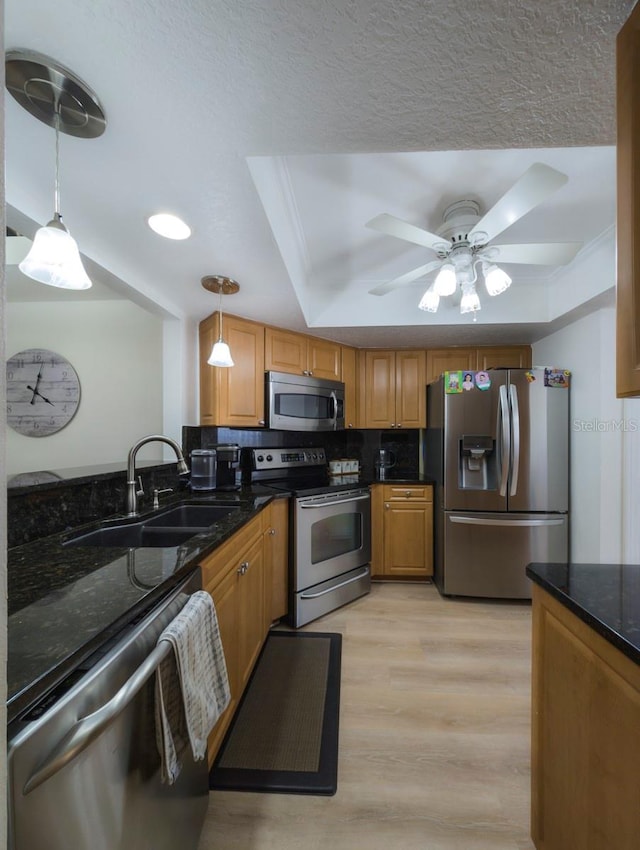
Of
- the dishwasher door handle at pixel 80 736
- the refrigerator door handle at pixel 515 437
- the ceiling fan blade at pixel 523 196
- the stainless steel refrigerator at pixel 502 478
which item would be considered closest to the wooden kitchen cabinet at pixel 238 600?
the dishwasher door handle at pixel 80 736

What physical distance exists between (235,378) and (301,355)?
0.68m

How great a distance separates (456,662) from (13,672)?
2.08 m

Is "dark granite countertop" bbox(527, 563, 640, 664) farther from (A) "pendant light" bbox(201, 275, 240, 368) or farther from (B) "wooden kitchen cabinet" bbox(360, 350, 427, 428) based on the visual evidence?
(B) "wooden kitchen cabinet" bbox(360, 350, 427, 428)

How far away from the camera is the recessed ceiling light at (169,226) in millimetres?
1330

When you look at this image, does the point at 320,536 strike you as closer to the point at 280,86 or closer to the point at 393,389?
the point at 393,389

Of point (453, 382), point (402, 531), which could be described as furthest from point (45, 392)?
point (453, 382)

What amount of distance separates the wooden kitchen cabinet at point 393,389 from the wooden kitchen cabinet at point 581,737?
226cm

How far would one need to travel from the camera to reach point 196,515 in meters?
1.86

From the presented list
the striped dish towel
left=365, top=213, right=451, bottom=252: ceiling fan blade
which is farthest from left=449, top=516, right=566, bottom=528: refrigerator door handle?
the striped dish towel

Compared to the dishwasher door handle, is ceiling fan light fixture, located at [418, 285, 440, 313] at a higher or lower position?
higher

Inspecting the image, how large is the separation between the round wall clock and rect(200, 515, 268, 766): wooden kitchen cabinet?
2.29 meters

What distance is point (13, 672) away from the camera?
523 millimetres

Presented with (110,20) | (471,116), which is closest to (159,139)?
(110,20)

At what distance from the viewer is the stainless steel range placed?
7.40ft
